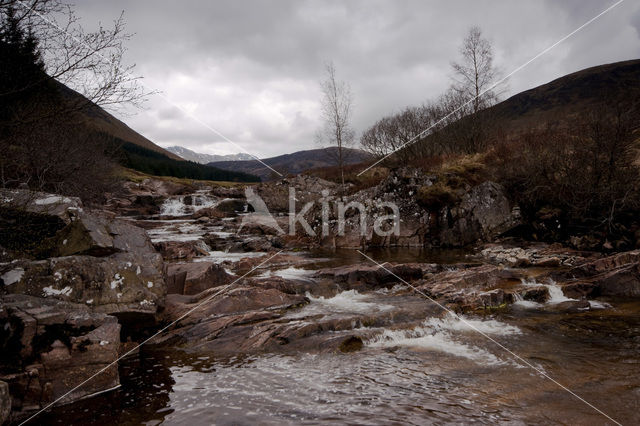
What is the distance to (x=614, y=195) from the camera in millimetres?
13953

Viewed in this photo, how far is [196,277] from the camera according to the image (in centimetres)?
1030

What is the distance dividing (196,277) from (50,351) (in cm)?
557

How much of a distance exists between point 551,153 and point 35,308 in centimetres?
1952

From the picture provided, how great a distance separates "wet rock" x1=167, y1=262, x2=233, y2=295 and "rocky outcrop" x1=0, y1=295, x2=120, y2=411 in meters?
4.74

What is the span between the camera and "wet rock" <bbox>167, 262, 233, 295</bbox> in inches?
398

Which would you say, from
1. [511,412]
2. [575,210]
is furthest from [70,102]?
[575,210]

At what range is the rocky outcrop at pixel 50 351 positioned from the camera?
4.40 meters

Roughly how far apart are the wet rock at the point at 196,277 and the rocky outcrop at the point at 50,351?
4742 mm

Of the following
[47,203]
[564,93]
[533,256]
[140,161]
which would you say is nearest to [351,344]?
[47,203]

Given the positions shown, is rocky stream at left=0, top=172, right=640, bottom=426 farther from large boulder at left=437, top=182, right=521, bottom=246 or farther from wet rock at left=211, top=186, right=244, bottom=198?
wet rock at left=211, top=186, right=244, bottom=198

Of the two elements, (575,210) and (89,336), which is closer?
(89,336)

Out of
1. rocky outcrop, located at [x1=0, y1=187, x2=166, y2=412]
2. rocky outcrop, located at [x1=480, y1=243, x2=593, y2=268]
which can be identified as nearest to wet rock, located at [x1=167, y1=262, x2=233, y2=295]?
rocky outcrop, located at [x1=0, y1=187, x2=166, y2=412]

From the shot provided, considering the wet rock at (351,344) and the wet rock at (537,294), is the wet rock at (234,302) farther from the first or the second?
the wet rock at (537,294)

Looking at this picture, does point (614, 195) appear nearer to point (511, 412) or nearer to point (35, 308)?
point (511, 412)
